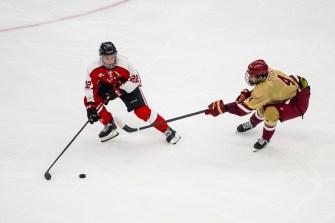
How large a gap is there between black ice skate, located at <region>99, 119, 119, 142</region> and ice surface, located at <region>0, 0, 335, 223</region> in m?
0.06

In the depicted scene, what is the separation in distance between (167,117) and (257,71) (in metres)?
1.11

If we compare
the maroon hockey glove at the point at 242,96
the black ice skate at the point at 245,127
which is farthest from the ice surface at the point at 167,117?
the maroon hockey glove at the point at 242,96

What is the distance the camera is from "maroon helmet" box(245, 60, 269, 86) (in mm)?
2822

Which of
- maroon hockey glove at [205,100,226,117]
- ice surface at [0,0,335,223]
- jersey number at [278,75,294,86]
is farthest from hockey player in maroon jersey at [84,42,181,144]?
jersey number at [278,75,294,86]

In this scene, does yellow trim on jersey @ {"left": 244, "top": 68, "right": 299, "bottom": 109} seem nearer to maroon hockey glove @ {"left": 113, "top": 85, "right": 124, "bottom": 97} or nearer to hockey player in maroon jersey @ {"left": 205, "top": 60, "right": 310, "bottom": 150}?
hockey player in maroon jersey @ {"left": 205, "top": 60, "right": 310, "bottom": 150}

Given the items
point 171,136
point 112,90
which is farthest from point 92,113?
point 171,136

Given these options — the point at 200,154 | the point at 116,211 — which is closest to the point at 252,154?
the point at 200,154

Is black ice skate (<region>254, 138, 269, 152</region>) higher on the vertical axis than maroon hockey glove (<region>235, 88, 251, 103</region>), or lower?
lower

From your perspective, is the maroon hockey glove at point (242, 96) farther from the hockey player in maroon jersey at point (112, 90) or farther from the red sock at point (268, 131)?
the hockey player in maroon jersey at point (112, 90)

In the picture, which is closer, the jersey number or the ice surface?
the ice surface

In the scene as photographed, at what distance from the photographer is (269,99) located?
2.92 m

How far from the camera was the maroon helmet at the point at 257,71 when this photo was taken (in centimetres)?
282

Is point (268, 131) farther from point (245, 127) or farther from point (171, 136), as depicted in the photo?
point (171, 136)

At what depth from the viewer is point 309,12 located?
5.42 metres
